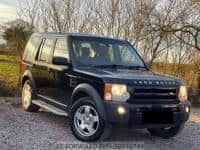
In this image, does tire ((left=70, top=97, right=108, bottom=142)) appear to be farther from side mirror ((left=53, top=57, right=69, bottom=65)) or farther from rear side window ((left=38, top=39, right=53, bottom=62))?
rear side window ((left=38, top=39, right=53, bottom=62))

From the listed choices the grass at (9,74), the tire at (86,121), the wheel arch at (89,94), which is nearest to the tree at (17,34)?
the grass at (9,74)

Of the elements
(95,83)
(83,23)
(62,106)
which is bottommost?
(62,106)

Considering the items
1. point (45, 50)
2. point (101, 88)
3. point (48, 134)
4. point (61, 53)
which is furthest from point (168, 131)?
point (45, 50)

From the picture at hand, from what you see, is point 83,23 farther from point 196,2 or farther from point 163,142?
point 163,142

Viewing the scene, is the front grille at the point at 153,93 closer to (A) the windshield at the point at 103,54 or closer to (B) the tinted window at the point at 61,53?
(A) the windshield at the point at 103,54

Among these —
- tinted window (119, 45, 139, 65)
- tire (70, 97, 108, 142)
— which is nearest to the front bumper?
tire (70, 97, 108, 142)

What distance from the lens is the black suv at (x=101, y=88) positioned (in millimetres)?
6859

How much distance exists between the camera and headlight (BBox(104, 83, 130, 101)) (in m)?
6.85

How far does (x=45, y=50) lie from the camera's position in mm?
9008

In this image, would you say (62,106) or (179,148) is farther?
(62,106)

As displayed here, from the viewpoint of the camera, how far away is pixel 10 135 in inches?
286

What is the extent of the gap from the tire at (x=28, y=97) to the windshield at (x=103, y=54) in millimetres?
1751

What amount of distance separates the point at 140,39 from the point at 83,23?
1.97 meters

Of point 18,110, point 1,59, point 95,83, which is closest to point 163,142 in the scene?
point 95,83
